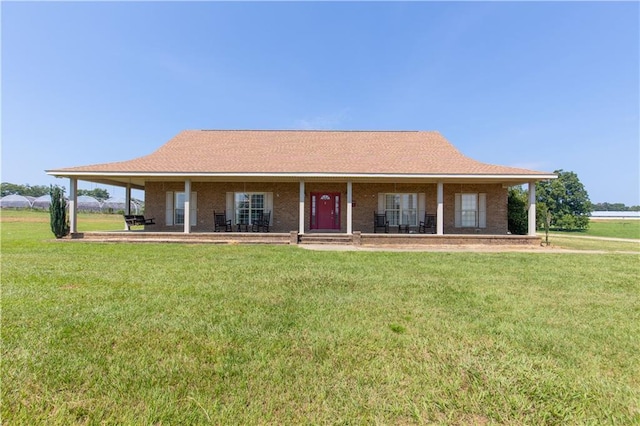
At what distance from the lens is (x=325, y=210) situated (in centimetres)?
1515

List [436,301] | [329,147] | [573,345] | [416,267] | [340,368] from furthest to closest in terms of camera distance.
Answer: [329,147] < [416,267] < [436,301] < [573,345] < [340,368]

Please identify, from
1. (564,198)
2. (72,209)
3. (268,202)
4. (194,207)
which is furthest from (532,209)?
(564,198)

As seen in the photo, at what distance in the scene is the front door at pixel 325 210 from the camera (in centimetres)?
1510

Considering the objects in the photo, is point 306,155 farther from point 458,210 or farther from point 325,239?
point 458,210

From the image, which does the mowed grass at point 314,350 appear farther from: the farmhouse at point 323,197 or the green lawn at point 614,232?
the green lawn at point 614,232

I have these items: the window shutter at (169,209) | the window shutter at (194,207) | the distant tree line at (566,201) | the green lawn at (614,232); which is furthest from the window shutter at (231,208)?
the distant tree line at (566,201)

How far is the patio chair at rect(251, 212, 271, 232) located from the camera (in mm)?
14359

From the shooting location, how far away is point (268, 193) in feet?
49.1

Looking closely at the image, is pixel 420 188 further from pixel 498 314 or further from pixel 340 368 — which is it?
pixel 340 368

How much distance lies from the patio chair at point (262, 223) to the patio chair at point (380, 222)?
16.4ft

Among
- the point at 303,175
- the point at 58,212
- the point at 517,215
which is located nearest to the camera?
the point at 58,212

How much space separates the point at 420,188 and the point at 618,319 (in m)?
11.1

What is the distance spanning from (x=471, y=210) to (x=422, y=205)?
2.33 metres

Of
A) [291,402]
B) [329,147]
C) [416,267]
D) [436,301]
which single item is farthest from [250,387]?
[329,147]
